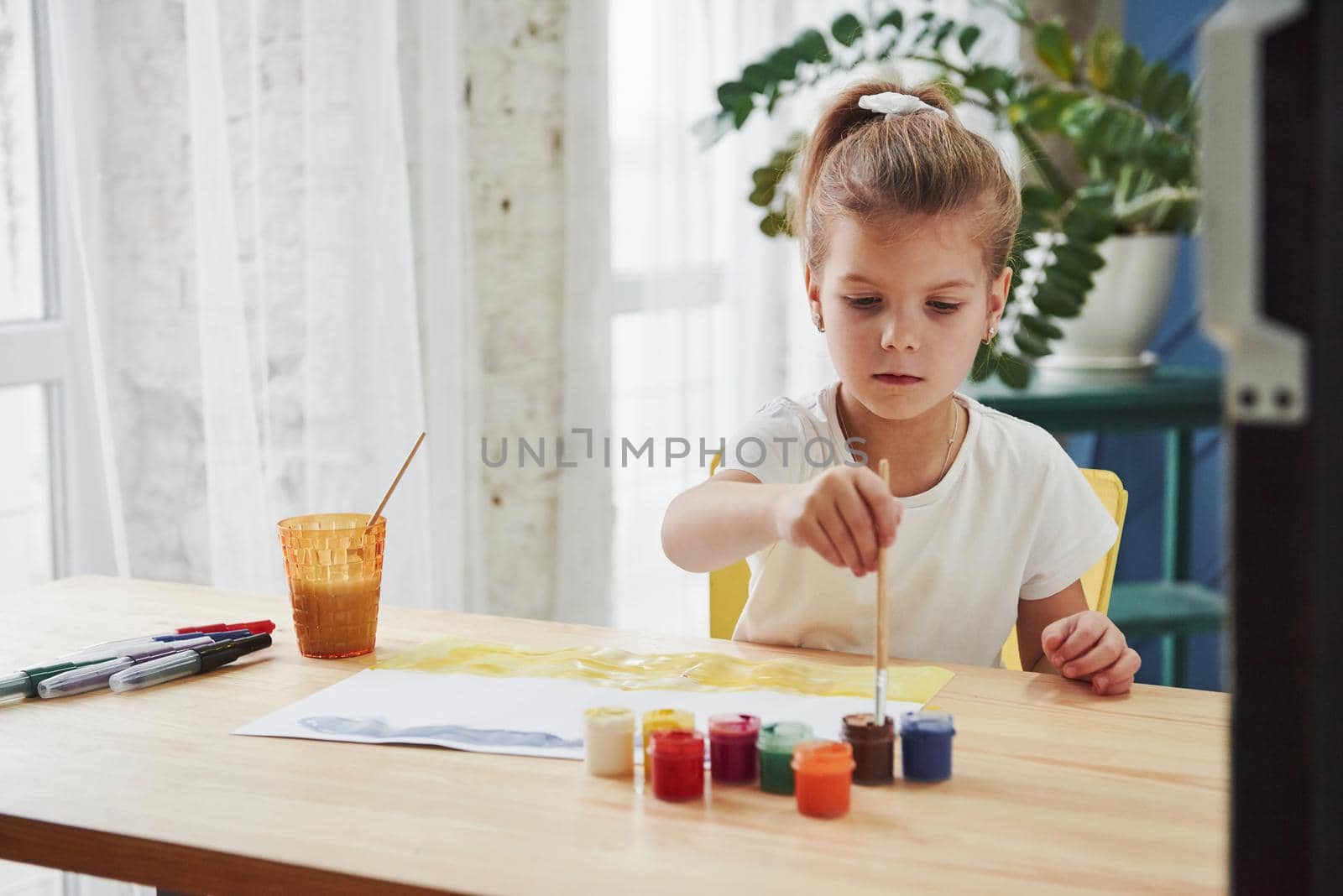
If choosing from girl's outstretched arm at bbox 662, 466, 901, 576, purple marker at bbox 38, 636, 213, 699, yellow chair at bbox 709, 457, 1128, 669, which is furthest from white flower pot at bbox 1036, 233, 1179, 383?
purple marker at bbox 38, 636, 213, 699

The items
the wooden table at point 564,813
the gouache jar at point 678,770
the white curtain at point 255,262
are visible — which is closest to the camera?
the wooden table at point 564,813

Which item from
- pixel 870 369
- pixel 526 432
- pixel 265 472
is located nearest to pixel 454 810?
pixel 870 369

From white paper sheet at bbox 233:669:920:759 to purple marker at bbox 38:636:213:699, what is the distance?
0.18 metres

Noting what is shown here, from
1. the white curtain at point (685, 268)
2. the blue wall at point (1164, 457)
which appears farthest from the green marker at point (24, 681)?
the blue wall at point (1164, 457)

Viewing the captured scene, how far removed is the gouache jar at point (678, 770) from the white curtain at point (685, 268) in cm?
201

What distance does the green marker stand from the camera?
112cm

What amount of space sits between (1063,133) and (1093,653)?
185 centimetres

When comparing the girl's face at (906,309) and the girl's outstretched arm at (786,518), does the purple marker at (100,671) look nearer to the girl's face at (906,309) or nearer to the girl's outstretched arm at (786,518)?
the girl's outstretched arm at (786,518)

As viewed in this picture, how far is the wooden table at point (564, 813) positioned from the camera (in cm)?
79

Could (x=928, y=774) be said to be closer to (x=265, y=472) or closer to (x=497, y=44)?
(x=265, y=472)

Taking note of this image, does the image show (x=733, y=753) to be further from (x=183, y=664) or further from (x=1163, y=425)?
(x=1163, y=425)

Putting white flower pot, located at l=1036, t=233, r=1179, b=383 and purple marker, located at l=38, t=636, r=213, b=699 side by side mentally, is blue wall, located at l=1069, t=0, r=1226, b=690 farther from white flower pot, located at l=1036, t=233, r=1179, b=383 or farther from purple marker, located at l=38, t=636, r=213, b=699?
purple marker, located at l=38, t=636, r=213, b=699

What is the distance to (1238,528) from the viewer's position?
20.8 inches

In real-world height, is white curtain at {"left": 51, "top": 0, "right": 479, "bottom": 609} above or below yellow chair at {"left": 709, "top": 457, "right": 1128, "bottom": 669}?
above
